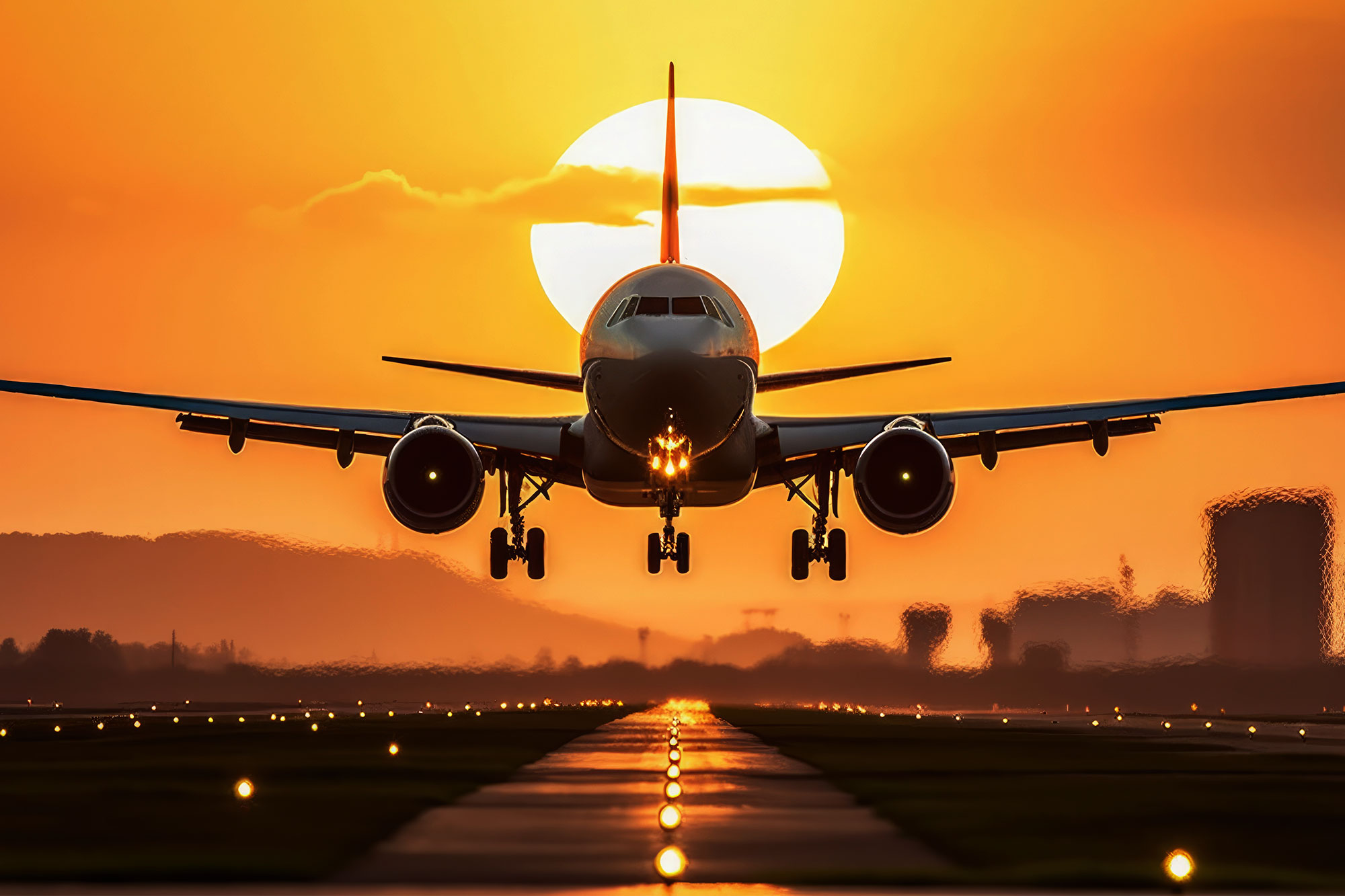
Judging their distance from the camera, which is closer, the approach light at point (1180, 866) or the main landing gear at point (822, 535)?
the approach light at point (1180, 866)

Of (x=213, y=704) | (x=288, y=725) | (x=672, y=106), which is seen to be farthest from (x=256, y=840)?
(x=213, y=704)

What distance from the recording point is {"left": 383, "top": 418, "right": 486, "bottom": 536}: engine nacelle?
45.3 meters

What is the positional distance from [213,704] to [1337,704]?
202ft

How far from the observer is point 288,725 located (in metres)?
61.9

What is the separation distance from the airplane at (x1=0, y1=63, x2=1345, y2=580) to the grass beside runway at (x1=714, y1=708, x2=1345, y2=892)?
23.5ft

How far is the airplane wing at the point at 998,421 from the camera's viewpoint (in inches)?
1884

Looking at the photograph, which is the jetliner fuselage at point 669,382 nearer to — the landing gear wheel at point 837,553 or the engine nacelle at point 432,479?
the engine nacelle at point 432,479

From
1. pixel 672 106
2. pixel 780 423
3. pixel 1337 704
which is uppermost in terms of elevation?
pixel 672 106

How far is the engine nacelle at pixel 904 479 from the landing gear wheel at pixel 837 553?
7.92 metres

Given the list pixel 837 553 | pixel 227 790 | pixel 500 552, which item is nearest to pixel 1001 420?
pixel 837 553

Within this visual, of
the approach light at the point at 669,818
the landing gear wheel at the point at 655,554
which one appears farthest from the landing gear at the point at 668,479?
the approach light at the point at 669,818

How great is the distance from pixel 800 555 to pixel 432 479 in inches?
552

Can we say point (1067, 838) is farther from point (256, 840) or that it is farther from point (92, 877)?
point (92, 877)

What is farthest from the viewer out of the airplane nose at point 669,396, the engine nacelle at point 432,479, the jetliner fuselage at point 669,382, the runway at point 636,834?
the engine nacelle at point 432,479
